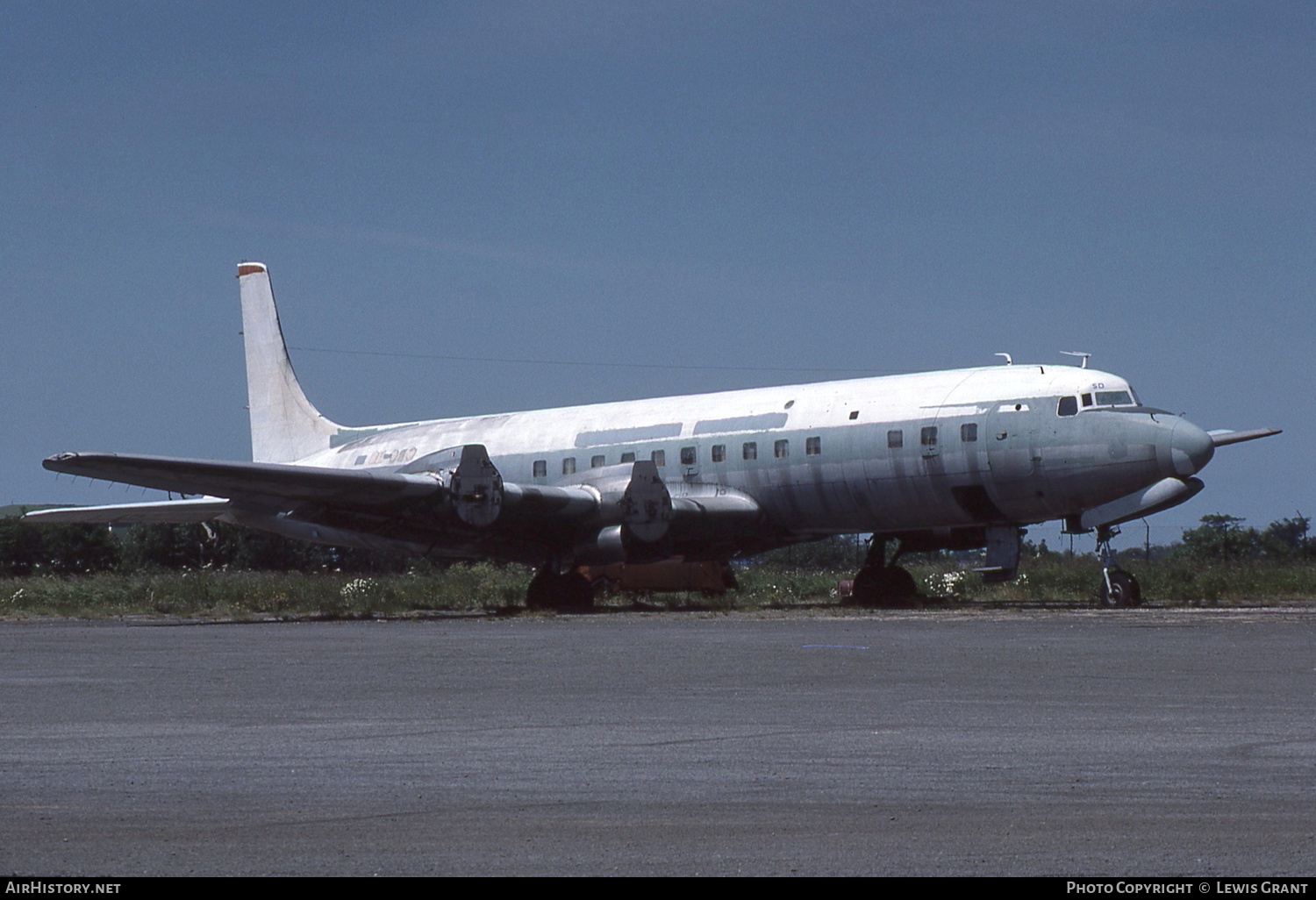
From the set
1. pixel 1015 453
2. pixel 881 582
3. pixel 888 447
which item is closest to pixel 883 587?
pixel 881 582

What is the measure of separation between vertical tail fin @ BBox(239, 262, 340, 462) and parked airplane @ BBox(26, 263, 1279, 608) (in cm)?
665

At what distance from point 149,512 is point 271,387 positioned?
5.87m

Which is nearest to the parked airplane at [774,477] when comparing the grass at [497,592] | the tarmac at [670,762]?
the grass at [497,592]

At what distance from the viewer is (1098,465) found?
27422 mm

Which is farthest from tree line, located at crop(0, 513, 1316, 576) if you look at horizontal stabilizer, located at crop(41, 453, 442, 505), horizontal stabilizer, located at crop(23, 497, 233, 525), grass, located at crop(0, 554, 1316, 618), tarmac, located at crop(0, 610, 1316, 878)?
tarmac, located at crop(0, 610, 1316, 878)

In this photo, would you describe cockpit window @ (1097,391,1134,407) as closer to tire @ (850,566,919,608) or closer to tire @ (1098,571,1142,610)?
tire @ (1098,571,1142,610)

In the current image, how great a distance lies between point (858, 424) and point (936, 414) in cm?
157

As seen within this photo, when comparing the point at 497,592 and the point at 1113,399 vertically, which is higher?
the point at 1113,399

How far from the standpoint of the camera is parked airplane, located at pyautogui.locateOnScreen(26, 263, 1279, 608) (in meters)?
27.7

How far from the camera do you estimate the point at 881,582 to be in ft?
106

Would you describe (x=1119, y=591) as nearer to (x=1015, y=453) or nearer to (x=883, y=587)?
(x=1015, y=453)

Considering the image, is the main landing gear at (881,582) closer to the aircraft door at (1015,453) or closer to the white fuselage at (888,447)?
the white fuselage at (888,447)

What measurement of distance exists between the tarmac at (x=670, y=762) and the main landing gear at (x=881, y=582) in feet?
45.3

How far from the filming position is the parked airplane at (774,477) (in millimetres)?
27656
